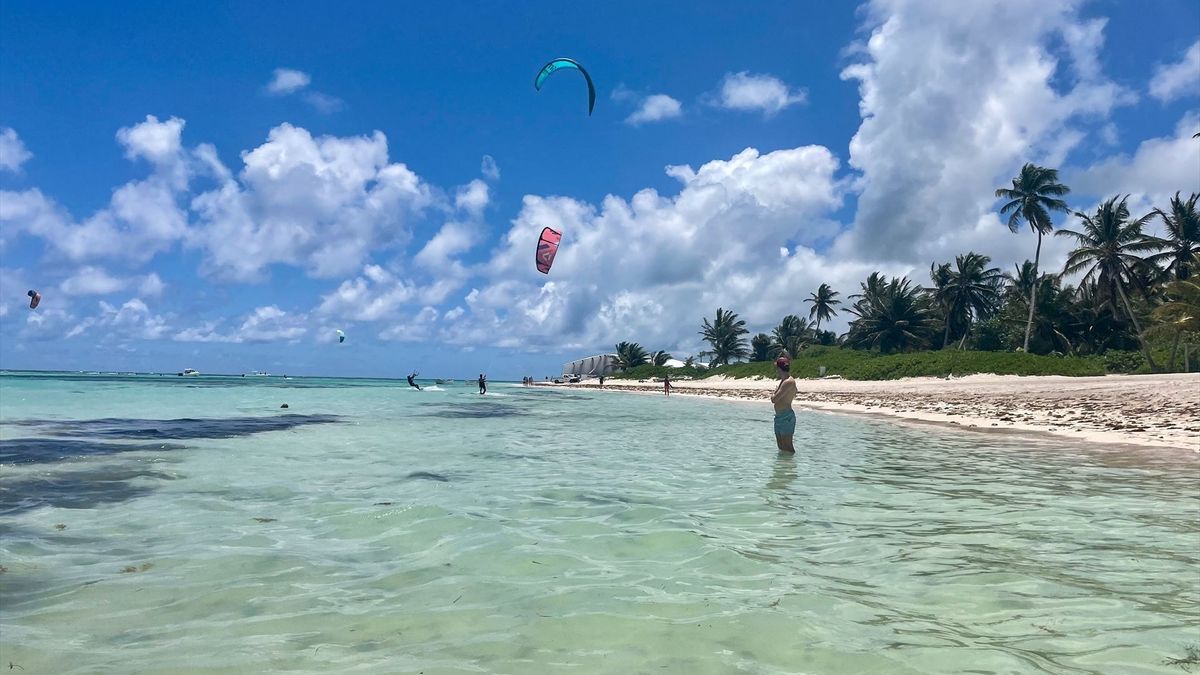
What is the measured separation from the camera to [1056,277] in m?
52.6

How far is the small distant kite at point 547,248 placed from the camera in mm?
17922

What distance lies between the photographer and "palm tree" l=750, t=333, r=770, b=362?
9140cm

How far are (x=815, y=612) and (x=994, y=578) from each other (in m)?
1.82

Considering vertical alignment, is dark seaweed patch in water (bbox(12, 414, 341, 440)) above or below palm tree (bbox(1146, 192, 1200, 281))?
below

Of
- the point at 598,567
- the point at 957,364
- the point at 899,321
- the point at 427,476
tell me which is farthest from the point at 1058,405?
the point at 899,321

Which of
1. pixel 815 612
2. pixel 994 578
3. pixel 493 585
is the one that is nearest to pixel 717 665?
pixel 815 612

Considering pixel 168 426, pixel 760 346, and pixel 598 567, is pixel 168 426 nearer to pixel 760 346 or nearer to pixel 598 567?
pixel 598 567

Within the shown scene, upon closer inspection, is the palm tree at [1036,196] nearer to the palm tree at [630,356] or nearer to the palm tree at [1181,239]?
the palm tree at [1181,239]

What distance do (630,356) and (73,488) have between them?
372 feet

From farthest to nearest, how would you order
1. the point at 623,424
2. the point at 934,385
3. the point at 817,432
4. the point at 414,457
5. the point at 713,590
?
the point at 934,385 → the point at 623,424 → the point at 817,432 → the point at 414,457 → the point at 713,590

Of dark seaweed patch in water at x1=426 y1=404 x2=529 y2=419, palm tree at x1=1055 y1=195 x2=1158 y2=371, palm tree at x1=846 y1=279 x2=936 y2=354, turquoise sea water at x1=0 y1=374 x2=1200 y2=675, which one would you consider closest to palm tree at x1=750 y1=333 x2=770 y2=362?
palm tree at x1=846 y1=279 x2=936 y2=354

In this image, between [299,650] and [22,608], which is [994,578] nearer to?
[299,650]

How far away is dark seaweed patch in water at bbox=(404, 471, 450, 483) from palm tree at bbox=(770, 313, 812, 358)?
256 feet

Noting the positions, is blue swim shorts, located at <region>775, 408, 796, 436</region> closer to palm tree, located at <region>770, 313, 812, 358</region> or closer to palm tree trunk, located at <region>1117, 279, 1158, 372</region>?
palm tree trunk, located at <region>1117, 279, 1158, 372</region>
